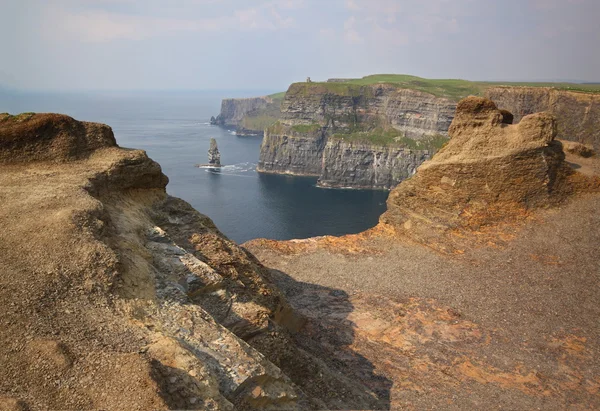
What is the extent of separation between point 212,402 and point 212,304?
5.99 meters

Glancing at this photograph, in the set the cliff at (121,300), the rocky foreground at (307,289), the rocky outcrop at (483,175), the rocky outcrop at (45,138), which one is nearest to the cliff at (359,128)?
the rocky outcrop at (483,175)

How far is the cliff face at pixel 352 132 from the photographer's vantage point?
144500 mm

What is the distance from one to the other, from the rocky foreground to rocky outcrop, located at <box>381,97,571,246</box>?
0.12m

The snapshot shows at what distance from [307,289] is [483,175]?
17.4m

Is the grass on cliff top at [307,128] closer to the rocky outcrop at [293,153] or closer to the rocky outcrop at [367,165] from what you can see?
the rocky outcrop at [293,153]

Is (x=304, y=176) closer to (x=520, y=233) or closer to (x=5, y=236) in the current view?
(x=520, y=233)

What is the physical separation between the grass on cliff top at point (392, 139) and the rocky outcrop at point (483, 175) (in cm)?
10811

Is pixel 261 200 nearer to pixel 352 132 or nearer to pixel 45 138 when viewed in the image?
pixel 352 132

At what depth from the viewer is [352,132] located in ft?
552

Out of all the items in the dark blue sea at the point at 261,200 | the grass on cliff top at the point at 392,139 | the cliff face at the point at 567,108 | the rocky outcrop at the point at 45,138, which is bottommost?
the dark blue sea at the point at 261,200

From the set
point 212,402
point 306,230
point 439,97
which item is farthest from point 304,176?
point 212,402

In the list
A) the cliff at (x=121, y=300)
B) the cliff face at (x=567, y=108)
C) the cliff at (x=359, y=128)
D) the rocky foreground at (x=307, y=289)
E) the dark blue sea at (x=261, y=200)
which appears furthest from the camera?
the cliff at (x=359, y=128)

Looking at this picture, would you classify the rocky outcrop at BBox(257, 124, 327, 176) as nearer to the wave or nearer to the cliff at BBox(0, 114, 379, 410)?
the wave

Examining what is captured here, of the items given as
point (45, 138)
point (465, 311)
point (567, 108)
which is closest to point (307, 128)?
point (567, 108)
